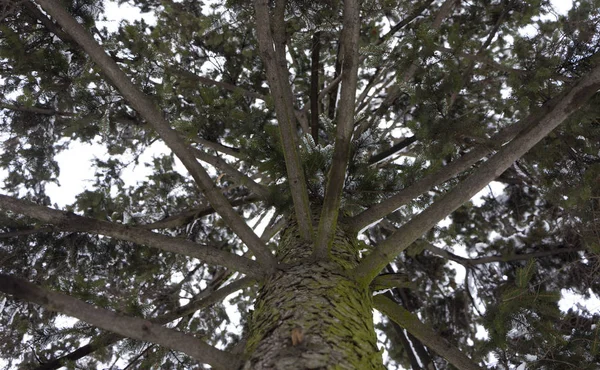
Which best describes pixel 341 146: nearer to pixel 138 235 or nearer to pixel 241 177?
pixel 241 177

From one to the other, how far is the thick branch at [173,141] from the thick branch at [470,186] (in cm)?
67

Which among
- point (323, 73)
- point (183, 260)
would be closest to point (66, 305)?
point (183, 260)

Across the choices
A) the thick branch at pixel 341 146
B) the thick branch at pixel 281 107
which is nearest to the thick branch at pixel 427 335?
the thick branch at pixel 341 146

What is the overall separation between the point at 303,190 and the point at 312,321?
113 centimetres

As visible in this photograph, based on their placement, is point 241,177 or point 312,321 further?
point 241,177

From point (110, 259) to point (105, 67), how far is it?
9.16 feet

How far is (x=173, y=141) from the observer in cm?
328

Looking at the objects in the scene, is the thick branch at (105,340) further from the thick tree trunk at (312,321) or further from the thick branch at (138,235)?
the thick tree trunk at (312,321)

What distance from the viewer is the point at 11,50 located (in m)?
4.82

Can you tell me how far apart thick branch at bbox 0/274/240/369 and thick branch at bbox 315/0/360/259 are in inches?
39.2

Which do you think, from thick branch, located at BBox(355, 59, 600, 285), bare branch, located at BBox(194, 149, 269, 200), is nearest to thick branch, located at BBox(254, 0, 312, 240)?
thick branch, located at BBox(355, 59, 600, 285)

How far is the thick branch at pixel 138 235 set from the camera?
3.11 m

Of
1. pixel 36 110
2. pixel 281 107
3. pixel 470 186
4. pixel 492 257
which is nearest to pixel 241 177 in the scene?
→ pixel 281 107

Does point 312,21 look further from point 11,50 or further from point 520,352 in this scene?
point 520,352
